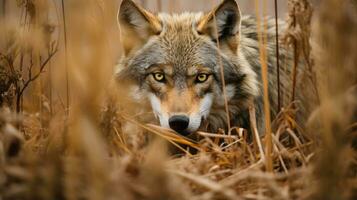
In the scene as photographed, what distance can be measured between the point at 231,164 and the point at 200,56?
54.4 inches

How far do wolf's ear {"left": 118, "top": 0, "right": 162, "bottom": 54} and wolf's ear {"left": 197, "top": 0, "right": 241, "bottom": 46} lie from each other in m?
0.32

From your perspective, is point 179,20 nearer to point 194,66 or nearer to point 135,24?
point 135,24

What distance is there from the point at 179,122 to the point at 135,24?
861 millimetres

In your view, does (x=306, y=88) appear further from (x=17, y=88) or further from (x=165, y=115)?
(x=17, y=88)

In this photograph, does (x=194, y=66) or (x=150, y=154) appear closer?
(x=150, y=154)

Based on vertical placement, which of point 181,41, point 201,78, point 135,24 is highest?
point 135,24

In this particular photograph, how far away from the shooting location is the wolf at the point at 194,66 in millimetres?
3693

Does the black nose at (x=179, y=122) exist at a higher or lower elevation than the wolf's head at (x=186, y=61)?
lower

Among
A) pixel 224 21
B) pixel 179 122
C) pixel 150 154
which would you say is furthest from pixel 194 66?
pixel 150 154

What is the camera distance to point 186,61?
3762mm

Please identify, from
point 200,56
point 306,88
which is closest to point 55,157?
point 306,88

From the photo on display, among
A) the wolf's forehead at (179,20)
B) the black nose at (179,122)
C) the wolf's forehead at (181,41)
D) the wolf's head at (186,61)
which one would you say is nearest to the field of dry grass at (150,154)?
the black nose at (179,122)

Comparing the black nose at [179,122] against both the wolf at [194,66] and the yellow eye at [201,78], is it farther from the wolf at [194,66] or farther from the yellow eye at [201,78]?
the yellow eye at [201,78]

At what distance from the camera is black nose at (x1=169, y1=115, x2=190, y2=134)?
342cm
